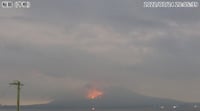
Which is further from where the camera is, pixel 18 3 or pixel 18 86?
pixel 18 86

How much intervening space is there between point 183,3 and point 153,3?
3435 mm

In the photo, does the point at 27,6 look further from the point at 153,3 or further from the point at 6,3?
the point at 153,3

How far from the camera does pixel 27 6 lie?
5994 centimetres

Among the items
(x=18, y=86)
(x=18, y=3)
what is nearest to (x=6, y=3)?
(x=18, y=3)

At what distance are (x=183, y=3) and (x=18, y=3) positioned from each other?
19.1 meters

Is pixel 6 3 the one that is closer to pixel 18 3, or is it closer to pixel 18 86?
pixel 18 3

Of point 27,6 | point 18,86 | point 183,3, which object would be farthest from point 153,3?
point 18,86

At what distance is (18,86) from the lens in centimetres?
6288

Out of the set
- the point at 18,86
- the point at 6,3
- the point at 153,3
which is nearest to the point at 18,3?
the point at 6,3

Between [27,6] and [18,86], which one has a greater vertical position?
[27,6]

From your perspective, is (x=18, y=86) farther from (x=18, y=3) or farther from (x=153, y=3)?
(x=153, y=3)

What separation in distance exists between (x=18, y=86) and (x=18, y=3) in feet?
36.7

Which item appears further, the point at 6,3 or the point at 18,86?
the point at 18,86

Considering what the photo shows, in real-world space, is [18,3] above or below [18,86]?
above
